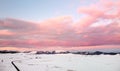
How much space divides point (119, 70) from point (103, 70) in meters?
2.84

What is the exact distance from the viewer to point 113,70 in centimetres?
3206

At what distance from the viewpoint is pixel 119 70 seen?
32.3 meters

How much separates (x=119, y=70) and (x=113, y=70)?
1.17m

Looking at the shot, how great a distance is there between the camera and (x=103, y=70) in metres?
32.2

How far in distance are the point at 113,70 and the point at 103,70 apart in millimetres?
1707
